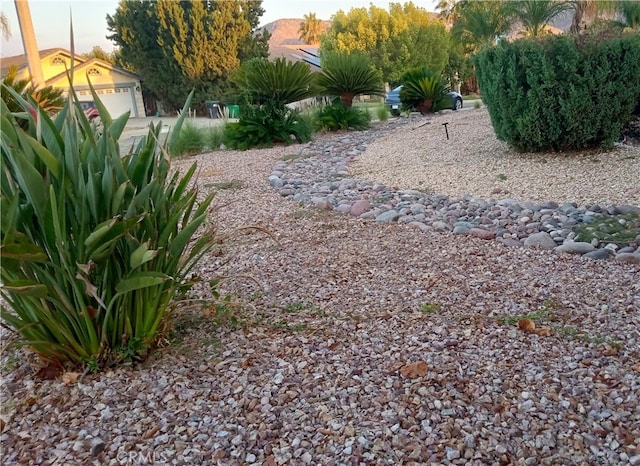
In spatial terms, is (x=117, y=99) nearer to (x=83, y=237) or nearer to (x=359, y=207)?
(x=359, y=207)

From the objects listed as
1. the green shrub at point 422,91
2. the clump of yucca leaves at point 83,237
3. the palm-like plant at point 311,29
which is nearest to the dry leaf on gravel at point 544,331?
the clump of yucca leaves at point 83,237

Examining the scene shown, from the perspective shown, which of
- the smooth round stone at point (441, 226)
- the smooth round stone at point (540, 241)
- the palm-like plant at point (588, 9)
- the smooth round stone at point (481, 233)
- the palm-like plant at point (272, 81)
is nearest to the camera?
the smooth round stone at point (540, 241)

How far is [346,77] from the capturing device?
468 inches

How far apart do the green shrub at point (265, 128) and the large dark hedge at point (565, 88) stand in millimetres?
4282

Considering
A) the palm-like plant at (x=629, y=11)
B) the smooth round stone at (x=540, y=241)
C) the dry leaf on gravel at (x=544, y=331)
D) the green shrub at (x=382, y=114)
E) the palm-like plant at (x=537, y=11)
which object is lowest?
the dry leaf on gravel at (x=544, y=331)

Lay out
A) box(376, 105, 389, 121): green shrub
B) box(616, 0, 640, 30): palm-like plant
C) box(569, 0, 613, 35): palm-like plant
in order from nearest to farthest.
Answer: box(376, 105, 389, 121): green shrub → box(616, 0, 640, 30): palm-like plant → box(569, 0, 613, 35): palm-like plant

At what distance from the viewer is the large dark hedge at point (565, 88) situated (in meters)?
6.40

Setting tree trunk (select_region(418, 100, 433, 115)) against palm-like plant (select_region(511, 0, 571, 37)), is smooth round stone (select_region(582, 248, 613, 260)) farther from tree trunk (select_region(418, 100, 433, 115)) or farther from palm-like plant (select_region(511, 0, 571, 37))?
palm-like plant (select_region(511, 0, 571, 37))

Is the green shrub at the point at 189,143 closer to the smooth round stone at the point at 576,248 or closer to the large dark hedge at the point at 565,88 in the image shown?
the large dark hedge at the point at 565,88

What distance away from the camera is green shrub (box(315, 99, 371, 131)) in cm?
1174

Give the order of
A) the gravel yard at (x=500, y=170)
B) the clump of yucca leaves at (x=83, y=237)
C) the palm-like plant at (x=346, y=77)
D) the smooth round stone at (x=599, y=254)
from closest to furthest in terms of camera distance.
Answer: the clump of yucca leaves at (x=83, y=237) < the smooth round stone at (x=599, y=254) < the gravel yard at (x=500, y=170) < the palm-like plant at (x=346, y=77)

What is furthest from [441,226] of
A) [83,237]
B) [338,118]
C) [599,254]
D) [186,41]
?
[186,41]

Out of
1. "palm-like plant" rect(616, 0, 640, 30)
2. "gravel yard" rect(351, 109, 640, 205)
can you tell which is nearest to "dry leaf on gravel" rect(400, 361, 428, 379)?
"gravel yard" rect(351, 109, 640, 205)

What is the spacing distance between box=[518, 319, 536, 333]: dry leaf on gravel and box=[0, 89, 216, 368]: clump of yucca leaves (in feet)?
5.00
